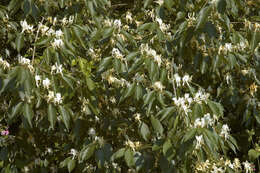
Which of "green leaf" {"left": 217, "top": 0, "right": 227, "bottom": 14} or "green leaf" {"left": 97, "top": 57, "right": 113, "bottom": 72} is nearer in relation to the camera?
"green leaf" {"left": 217, "top": 0, "right": 227, "bottom": 14}

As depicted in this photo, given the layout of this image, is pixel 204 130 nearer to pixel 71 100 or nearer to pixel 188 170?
pixel 188 170

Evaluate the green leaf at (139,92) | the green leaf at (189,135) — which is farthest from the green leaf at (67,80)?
the green leaf at (189,135)

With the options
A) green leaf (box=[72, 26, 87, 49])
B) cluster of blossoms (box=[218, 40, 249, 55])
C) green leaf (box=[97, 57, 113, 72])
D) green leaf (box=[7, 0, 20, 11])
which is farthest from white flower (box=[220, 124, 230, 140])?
green leaf (box=[7, 0, 20, 11])

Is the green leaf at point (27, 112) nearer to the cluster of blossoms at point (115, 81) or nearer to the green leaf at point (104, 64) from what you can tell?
the green leaf at point (104, 64)

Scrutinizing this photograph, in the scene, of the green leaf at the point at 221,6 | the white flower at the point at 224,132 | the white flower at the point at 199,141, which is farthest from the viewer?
the white flower at the point at 224,132

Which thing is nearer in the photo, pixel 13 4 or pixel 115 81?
pixel 13 4

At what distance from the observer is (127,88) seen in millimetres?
2350

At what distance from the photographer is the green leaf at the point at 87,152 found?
2.40m

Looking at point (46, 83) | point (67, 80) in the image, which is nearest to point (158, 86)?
point (67, 80)

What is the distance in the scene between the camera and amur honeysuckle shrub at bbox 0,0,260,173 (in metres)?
2.12

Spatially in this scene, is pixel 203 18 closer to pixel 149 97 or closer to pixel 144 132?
pixel 149 97

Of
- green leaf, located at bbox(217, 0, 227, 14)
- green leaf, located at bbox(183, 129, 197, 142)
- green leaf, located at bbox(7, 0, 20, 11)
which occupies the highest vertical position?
green leaf, located at bbox(7, 0, 20, 11)

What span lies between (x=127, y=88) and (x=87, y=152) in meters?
0.45

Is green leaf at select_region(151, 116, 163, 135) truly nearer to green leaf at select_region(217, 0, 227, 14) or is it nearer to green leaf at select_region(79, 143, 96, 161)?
green leaf at select_region(79, 143, 96, 161)
